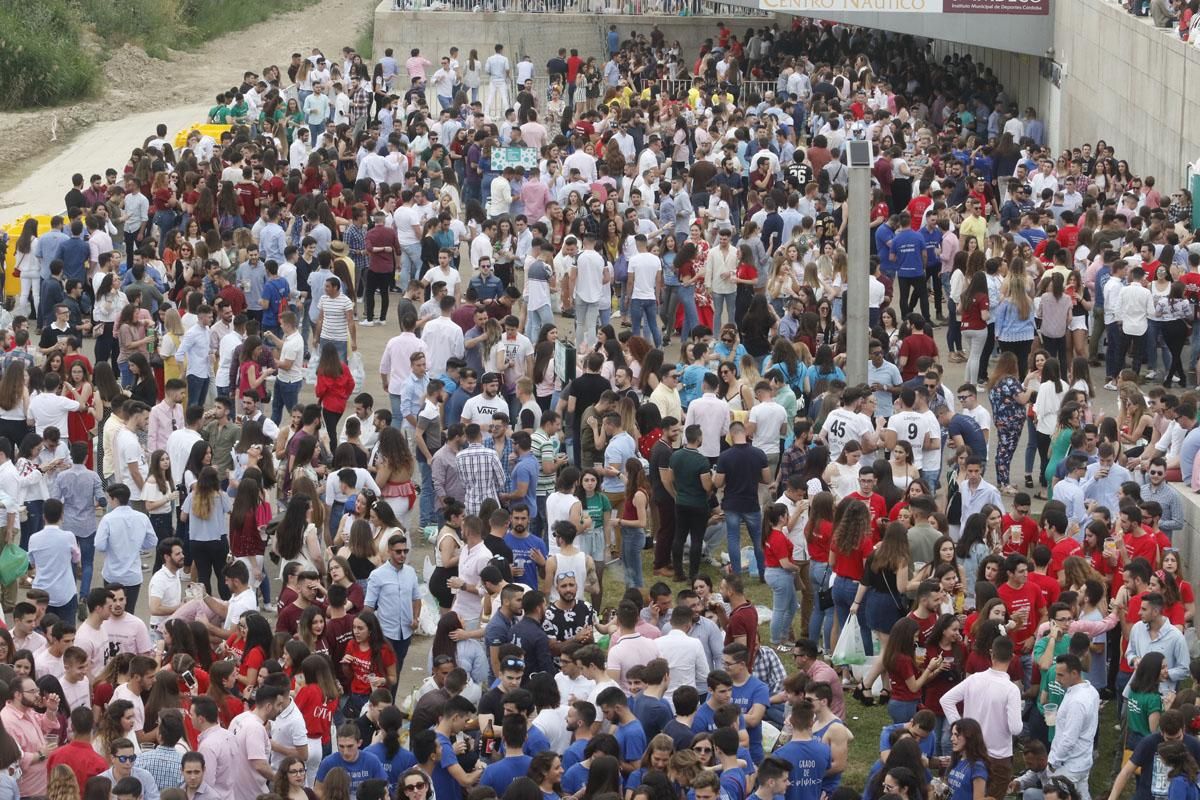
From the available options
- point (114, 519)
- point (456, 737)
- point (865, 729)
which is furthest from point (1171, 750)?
point (114, 519)

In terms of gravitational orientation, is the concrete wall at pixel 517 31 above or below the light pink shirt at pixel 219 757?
above

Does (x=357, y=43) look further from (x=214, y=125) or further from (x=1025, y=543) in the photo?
(x=1025, y=543)

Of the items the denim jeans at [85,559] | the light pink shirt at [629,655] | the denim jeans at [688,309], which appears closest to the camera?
the light pink shirt at [629,655]

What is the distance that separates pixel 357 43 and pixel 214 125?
18087 millimetres

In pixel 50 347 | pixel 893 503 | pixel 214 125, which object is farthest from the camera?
pixel 214 125

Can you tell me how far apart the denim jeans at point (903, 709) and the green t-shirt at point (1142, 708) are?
132cm

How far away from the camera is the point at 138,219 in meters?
24.4

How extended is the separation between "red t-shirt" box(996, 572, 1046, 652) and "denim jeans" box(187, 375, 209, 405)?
8.62 m

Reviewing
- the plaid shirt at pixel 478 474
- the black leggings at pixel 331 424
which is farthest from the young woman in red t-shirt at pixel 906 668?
the black leggings at pixel 331 424

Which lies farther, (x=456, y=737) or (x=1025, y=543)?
(x=1025, y=543)

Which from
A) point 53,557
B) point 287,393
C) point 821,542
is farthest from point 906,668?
point 287,393

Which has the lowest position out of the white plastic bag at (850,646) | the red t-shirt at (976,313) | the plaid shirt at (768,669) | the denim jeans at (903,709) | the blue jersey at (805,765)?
the white plastic bag at (850,646)

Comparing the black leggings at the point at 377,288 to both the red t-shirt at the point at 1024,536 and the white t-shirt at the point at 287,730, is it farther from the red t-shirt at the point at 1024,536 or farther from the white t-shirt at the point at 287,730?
the white t-shirt at the point at 287,730

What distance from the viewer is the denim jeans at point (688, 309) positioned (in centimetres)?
2206
